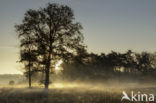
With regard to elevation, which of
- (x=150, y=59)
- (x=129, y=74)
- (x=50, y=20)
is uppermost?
(x=50, y=20)

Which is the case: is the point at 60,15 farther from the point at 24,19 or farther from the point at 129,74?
the point at 129,74

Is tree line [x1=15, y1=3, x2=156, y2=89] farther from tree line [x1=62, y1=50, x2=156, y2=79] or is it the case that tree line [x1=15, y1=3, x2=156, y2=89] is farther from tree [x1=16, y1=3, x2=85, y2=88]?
tree line [x1=62, y1=50, x2=156, y2=79]

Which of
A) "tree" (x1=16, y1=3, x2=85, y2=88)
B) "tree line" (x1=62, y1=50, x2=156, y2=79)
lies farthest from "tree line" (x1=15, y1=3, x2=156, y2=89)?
"tree line" (x1=62, y1=50, x2=156, y2=79)

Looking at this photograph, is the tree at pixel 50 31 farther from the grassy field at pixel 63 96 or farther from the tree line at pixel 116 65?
the tree line at pixel 116 65

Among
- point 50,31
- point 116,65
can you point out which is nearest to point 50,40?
point 50,31

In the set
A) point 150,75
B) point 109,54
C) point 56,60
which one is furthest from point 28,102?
point 109,54

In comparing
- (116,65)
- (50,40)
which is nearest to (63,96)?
(50,40)

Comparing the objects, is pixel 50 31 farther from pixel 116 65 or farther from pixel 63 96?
pixel 116 65

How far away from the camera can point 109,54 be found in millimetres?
77500

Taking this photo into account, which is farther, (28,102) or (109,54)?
(109,54)

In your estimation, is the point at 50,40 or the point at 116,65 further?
the point at 116,65

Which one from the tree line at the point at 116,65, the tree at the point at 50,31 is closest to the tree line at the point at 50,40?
the tree at the point at 50,31

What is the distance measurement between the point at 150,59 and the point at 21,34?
7349 centimetres

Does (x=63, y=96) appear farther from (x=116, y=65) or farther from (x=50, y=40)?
(x=116, y=65)
